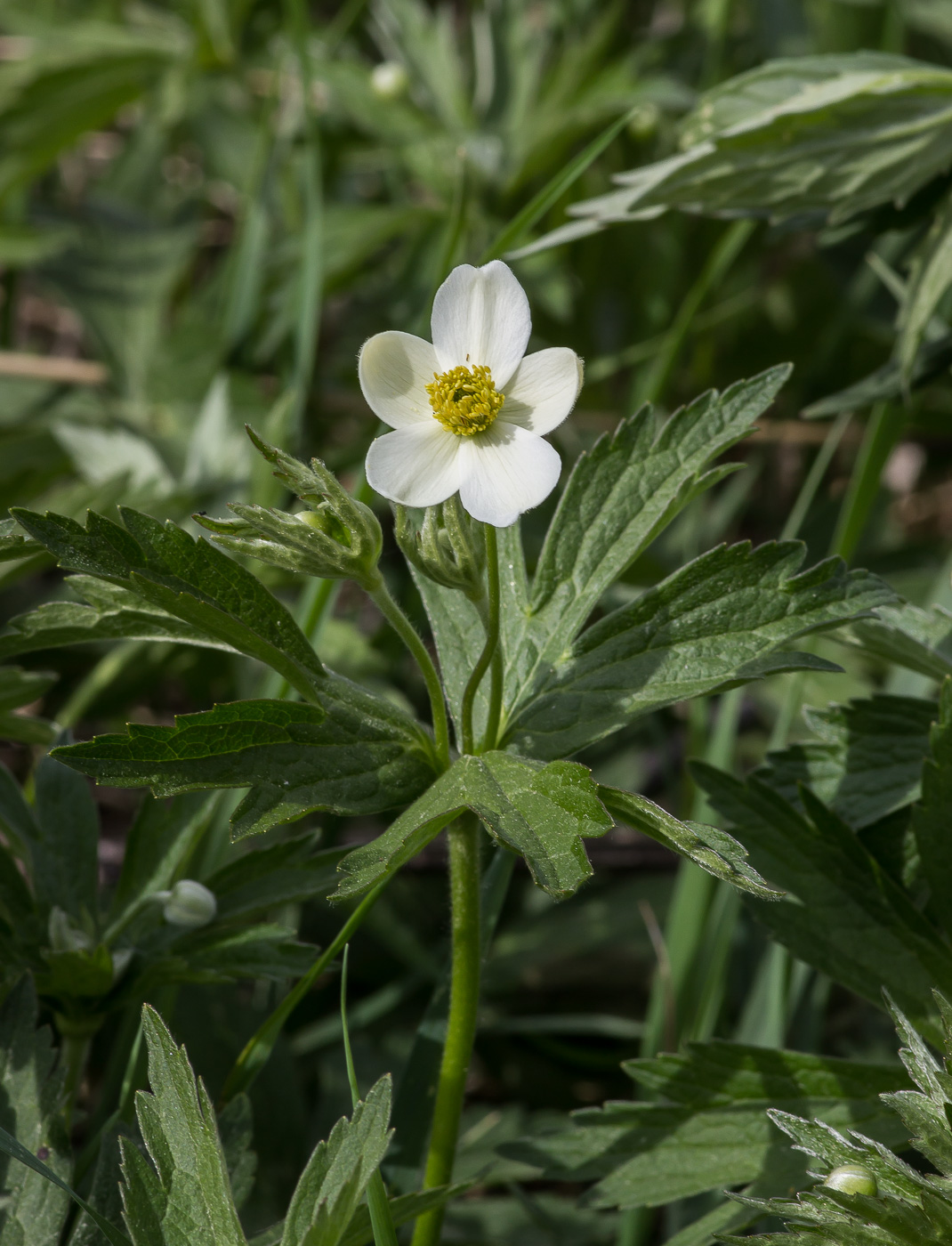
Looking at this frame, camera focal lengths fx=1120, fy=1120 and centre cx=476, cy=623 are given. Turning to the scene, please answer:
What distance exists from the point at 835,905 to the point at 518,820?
0.62 meters

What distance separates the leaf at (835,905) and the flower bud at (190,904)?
74cm

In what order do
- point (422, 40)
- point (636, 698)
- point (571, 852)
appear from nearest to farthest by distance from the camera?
point (571, 852)
point (636, 698)
point (422, 40)

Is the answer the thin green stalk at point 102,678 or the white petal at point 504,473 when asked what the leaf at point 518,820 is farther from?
the thin green stalk at point 102,678

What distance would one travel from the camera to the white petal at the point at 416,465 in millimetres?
1288

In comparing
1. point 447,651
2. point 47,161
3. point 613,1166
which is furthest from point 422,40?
point 613,1166

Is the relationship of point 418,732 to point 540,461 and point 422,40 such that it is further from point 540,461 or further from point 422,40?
point 422,40

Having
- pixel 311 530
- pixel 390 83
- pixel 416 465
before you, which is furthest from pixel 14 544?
pixel 390 83

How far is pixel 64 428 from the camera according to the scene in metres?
3.02

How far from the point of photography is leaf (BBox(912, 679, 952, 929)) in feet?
4.88

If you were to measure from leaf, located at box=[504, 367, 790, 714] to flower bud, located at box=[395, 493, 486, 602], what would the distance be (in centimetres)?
21

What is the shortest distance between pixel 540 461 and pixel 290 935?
78cm

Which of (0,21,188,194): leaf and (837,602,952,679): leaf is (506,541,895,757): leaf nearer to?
(837,602,952,679): leaf

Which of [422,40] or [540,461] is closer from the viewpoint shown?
[540,461]

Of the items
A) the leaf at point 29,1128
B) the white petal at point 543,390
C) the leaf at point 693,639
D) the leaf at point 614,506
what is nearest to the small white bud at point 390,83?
the leaf at point 614,506
